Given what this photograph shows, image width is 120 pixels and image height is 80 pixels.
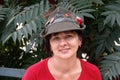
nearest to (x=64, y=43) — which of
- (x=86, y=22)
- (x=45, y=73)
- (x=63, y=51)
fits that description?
(x=63, y=51)

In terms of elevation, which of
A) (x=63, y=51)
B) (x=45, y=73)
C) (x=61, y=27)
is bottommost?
(x=45, y=73)

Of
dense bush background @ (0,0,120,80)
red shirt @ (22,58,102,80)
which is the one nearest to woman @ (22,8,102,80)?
red shirt @ (22,58,102,80)

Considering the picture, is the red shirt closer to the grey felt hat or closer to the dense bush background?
the dense bush background

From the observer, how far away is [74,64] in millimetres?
1975

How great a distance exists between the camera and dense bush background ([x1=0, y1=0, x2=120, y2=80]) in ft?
6.43

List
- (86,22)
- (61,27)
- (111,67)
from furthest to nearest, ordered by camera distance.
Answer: (86,22), (111,67), (61,27)

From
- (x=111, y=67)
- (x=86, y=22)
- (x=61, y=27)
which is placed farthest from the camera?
(x=86, y=22)

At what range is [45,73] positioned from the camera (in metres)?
1.96

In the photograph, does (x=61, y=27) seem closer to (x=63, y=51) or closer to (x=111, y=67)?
(x=63, y=51)

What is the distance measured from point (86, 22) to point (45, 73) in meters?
0.52

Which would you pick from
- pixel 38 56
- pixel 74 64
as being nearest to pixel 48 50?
pixel 74 64

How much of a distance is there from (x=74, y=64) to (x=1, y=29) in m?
0.58

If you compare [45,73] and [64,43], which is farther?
[45,73]

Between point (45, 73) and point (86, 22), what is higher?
point (86, 22)
